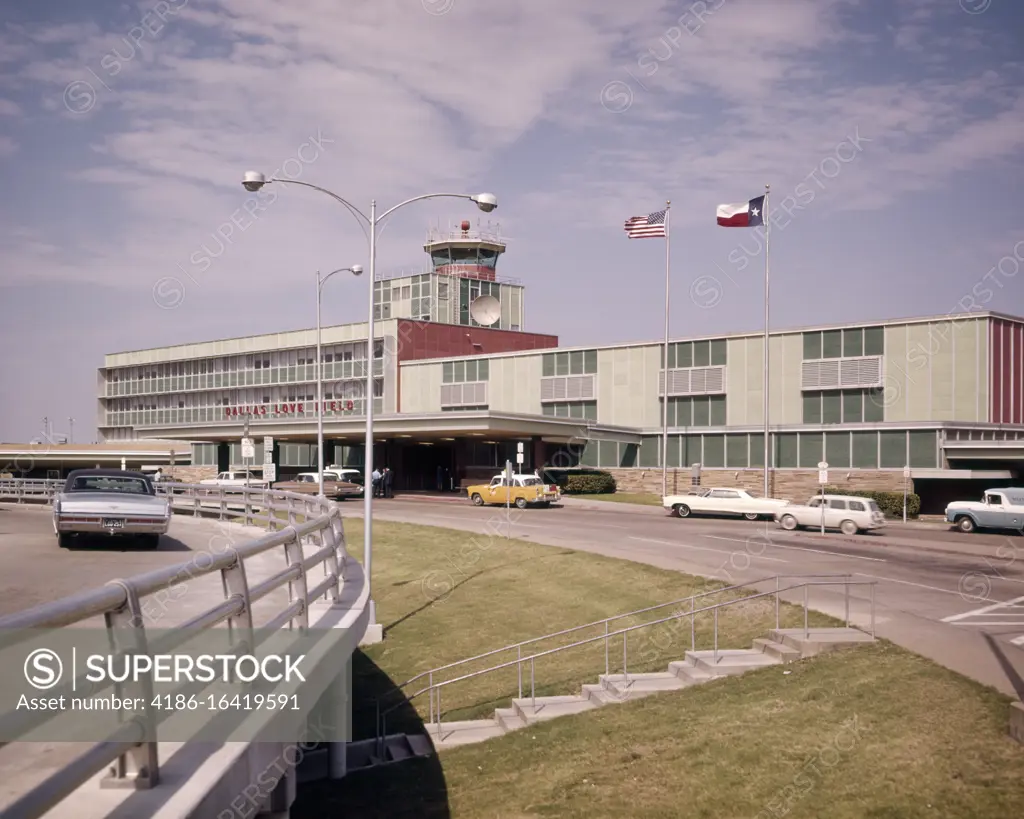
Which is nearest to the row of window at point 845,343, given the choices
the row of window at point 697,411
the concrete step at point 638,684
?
the row of window at point 697,411

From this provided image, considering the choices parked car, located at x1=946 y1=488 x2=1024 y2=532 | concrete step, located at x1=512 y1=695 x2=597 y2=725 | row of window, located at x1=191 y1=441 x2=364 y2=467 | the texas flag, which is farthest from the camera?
row of window, located at x1=191 y1=441 x2=364 y2=467

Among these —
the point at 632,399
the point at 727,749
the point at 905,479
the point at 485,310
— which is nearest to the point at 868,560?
the point at 727,749

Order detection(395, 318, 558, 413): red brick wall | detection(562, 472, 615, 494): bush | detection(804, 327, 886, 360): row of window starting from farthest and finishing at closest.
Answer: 1. detection(395, 318, 558, 413): red brick wall
2. detection(562, 472, 615, 494): bush
3. detection(804, 327, 886, 360): row of window

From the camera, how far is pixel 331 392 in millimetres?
85688

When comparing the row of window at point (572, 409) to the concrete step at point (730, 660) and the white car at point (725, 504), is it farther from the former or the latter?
the concrete step at point (730, 660)

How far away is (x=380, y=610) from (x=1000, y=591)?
50.5ft

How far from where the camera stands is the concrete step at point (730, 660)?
1770 centimetres

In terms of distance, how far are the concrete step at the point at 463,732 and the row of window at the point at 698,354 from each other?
45254mm

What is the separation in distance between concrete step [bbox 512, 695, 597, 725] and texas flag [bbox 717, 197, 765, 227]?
34710mm

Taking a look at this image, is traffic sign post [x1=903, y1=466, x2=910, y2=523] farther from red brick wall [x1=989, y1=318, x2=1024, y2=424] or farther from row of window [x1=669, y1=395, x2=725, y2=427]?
row of window [x1=669, y1=395, x2=725, y2=427]

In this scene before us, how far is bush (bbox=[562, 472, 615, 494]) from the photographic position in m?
60.2

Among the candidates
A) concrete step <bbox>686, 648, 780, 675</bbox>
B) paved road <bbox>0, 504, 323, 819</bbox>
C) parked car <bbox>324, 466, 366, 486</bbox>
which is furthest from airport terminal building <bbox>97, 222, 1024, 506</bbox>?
concrete step <bbox>686, 648, 780, 675</bbox>

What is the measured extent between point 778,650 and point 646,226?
37.0 m

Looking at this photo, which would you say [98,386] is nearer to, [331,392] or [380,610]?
[331,392]
